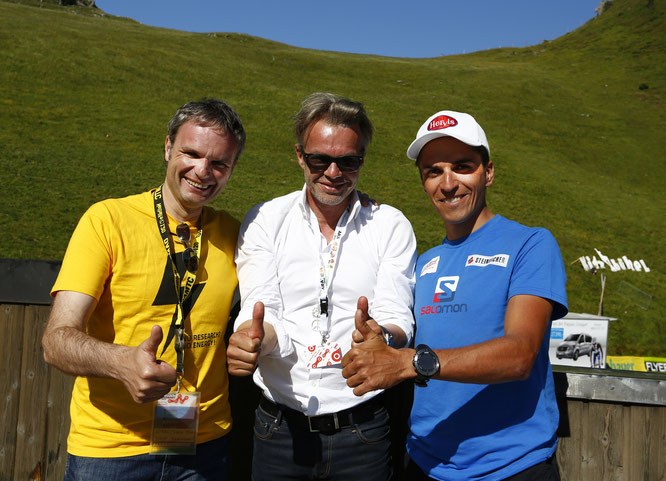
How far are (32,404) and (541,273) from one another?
3211 mm

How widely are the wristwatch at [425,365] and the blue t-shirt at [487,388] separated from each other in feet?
1.58

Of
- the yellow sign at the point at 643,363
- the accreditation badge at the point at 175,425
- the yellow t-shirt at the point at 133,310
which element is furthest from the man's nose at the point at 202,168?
the yellow sign at the point at 643,363

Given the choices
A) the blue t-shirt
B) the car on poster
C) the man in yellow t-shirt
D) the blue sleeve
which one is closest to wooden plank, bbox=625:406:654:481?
the blue t-shirt

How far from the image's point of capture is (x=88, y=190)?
15.9 meters

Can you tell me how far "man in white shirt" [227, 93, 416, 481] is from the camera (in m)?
2.47

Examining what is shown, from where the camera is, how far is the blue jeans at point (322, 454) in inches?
97.1

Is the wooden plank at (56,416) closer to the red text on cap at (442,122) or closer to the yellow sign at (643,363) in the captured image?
the red text on cap at (442,122)

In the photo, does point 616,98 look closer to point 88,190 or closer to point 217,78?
point 217,78

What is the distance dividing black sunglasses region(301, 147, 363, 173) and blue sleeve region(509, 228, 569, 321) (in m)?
1.01

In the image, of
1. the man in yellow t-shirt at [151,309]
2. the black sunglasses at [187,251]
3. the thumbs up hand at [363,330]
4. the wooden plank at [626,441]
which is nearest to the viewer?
the thumbs up hand at [363,330]

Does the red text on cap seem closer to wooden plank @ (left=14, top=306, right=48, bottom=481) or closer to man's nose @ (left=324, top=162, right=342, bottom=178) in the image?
man's nose @ (left=324, top=162, right=342, bottom=178)

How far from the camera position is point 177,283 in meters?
2.56

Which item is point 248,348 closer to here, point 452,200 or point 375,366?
point 375,366

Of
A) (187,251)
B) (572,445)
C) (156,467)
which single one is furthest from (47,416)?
(572,445)
